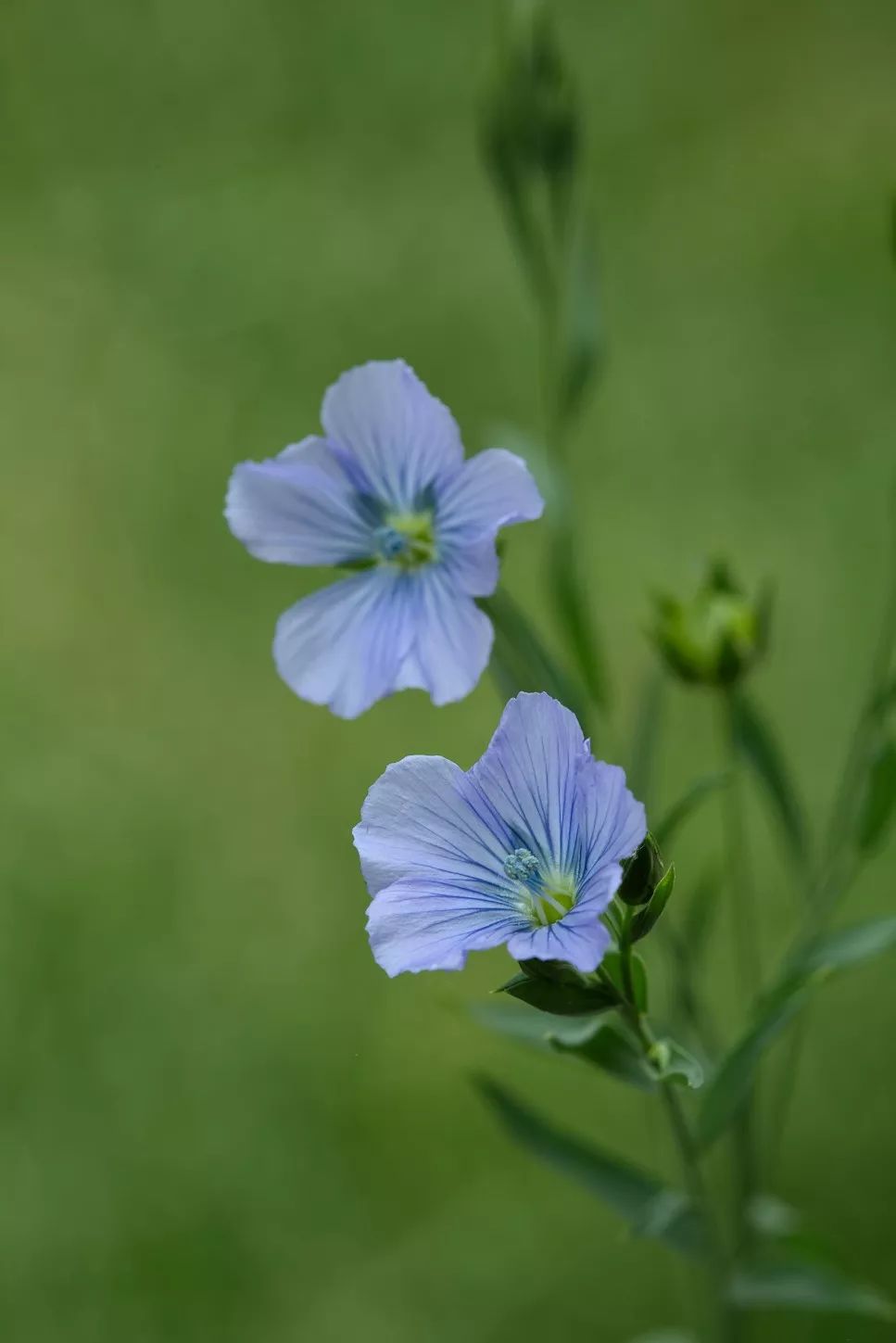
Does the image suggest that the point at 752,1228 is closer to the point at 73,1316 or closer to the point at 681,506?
the point at 73,1316

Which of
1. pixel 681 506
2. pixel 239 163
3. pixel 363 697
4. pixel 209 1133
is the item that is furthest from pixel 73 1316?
pixel 239 163

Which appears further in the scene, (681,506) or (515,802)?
(681,506)

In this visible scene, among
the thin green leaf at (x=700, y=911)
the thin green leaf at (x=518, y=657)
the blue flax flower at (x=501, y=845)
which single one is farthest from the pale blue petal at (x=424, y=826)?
the thin green leaf at (x=700, y=911)

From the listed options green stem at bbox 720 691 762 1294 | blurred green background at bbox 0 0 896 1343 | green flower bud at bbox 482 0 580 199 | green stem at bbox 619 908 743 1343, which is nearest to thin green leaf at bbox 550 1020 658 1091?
green stem at bbox 619 908 743 1343

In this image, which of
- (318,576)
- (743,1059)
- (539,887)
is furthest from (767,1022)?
(318,576)

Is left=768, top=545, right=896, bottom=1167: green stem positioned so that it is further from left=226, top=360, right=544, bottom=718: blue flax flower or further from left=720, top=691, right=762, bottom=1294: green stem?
left=226, top=360, right=544, bottom=718: blue flax flower
